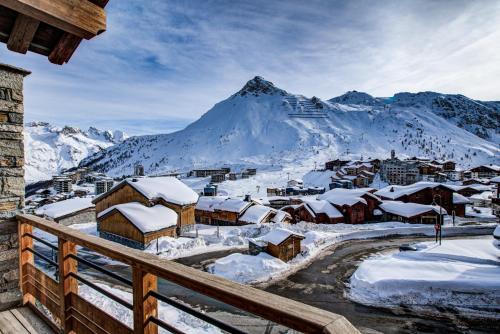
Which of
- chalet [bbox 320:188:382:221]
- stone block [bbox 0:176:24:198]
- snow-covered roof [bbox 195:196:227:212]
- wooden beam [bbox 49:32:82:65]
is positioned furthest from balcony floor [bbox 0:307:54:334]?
chalet [bbox 320:188:382:221]

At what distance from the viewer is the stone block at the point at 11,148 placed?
14.0 ft

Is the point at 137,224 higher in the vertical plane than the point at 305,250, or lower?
higher

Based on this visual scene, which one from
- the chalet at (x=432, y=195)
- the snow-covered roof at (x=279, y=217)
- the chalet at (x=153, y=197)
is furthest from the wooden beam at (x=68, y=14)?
the chalet at (x=432, y=195)

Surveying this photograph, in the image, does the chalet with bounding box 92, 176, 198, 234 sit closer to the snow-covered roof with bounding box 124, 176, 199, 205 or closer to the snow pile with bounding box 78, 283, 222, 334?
the snow-covered roof with bounding box 124, 176, 199, 205

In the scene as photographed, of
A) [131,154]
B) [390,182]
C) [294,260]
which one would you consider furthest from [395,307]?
[131,154]

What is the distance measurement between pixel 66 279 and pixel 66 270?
104 millimetres

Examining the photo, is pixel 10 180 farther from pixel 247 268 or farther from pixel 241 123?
pixel 241 123

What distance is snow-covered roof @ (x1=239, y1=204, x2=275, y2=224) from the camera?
110 ft

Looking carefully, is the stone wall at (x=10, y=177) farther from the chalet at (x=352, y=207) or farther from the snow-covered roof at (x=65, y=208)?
the chalet at (x=352, y=207)

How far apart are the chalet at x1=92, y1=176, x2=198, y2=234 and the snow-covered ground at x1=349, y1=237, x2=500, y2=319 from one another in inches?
667

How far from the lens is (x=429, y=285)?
16.6 meters

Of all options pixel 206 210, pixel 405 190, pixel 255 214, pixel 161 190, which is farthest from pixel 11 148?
pixel 405 190

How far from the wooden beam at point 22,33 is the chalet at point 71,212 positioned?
32.4m

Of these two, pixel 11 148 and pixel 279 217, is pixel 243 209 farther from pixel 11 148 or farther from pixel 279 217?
pixel 11 148
